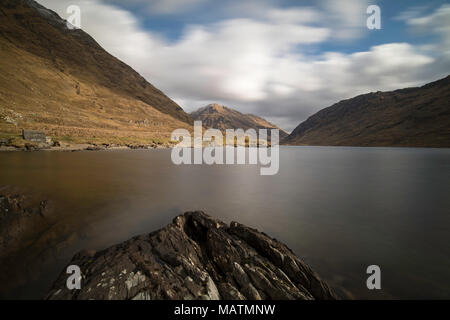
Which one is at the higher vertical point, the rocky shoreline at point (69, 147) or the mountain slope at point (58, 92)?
the mountain slope at point (58, 92)

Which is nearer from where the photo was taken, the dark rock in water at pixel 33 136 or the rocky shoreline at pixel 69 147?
the rocky shoreline at pixel 69 147

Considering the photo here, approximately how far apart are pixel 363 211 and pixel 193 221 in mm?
13273

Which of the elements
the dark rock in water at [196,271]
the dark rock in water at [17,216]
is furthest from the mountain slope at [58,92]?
the dark rock in water at [196,271]

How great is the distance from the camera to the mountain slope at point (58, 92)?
75.7 m

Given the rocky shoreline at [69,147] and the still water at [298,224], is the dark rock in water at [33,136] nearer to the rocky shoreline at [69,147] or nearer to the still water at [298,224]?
the rocky shoreline at [69,147]

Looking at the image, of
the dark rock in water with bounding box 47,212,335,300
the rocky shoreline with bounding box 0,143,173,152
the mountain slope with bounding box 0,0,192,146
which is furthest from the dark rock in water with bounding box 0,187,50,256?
the mountain slope with bounding box 0,0,192,146

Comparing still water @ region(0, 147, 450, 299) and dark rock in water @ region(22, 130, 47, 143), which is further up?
dark rock in water @ region(22, 130, 47, 143)

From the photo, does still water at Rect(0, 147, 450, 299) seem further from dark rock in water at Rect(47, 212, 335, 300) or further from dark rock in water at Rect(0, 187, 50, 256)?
dark rock in water at Rect(47, 212, 335, 300)

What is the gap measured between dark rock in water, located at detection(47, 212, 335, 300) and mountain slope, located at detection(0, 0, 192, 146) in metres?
74.4

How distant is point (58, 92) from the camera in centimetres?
11375

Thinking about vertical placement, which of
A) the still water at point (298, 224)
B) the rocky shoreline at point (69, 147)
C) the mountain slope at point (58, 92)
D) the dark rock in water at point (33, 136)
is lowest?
the still water at point (298, 224)

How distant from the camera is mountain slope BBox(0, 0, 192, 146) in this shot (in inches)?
2980

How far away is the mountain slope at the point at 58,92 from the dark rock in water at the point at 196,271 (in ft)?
244
